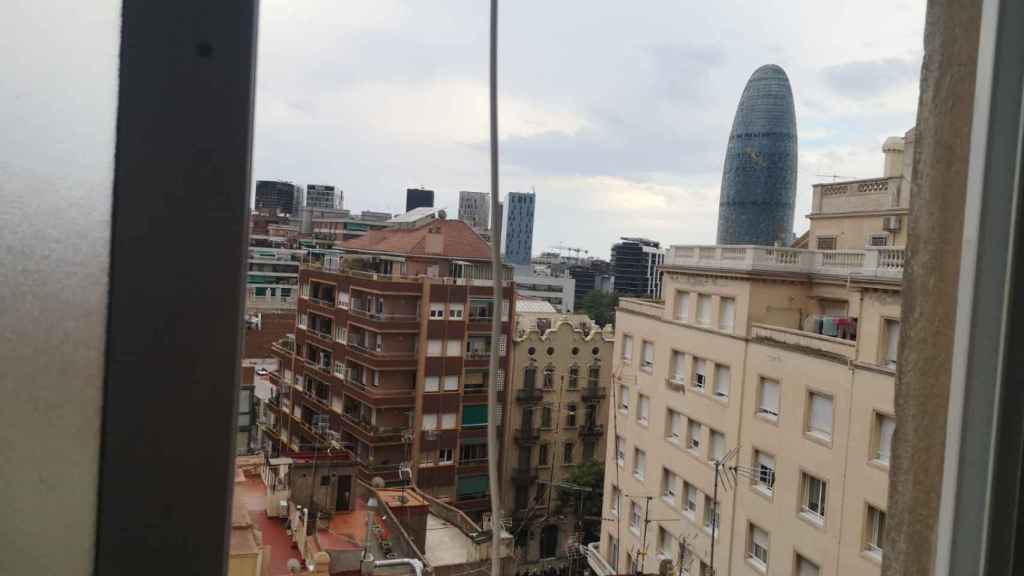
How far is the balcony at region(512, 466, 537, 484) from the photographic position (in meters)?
8.63

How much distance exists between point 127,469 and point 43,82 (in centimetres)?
13

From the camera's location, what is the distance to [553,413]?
867 cm

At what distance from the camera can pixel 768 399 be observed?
5.31 meters

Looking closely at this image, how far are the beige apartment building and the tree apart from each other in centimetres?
160

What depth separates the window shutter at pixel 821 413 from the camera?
4770 millimetres

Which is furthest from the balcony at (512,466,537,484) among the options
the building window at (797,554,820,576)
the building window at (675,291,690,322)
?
the building window at (797,554,820,576)

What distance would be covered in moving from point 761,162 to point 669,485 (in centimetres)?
523

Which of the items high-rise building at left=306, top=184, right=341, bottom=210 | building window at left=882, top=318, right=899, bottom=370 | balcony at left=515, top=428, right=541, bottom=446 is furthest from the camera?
balcony at left=515, top=428, right=541, bottom=446

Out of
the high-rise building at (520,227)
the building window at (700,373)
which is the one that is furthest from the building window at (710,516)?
the high-rise building at (520,227)

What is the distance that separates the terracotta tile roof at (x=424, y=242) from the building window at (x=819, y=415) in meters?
3.49

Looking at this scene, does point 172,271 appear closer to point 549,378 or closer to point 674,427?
point 674,427

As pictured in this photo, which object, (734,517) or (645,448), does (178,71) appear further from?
(645,448)

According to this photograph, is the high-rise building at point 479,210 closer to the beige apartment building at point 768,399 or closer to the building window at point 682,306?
the beige apartment building at point 768,399

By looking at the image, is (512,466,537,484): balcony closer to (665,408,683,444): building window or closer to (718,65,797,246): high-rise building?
(665,408,683,444): building window
